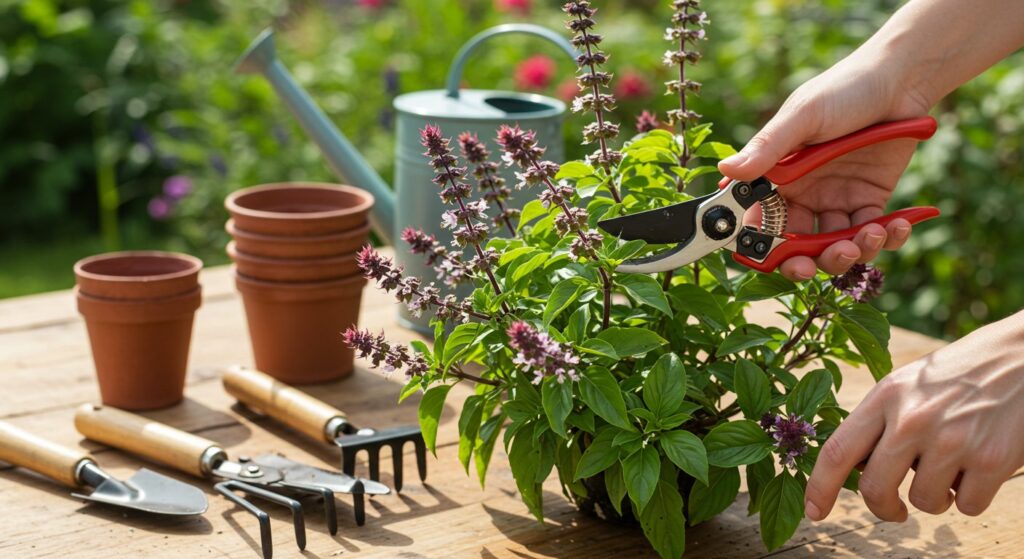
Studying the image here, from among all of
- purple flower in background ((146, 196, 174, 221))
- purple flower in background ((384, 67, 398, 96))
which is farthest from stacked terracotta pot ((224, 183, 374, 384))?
purple flower in background ((146, 196, 174, 221))

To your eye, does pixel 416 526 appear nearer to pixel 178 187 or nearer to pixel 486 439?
pixel 486 439

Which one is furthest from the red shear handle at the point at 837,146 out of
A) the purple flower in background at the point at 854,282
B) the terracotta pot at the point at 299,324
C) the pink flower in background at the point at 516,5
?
the pink flower in background at the point at 516,5

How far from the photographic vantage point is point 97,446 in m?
1.39

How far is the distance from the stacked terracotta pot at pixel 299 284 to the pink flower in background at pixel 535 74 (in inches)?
69.3

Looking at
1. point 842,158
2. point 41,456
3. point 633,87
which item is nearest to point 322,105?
point 633,87

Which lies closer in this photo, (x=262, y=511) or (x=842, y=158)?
(x=262, y=511)

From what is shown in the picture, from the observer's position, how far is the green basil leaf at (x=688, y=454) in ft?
3.25

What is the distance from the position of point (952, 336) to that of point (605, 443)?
2.03 meters

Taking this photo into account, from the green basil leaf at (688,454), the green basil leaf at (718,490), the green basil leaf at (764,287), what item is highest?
the green basil leaf at (764,287)

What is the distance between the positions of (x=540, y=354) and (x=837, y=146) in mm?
375

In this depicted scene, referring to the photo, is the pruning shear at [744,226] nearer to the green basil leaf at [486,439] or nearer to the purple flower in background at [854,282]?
the purple flower in background at [854,282]

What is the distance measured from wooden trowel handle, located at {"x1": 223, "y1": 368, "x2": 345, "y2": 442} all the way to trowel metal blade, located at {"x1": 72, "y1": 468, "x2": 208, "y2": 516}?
177 millimetres

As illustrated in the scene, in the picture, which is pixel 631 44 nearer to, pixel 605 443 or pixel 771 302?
pixel 771 302

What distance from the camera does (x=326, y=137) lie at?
6.15 ft
